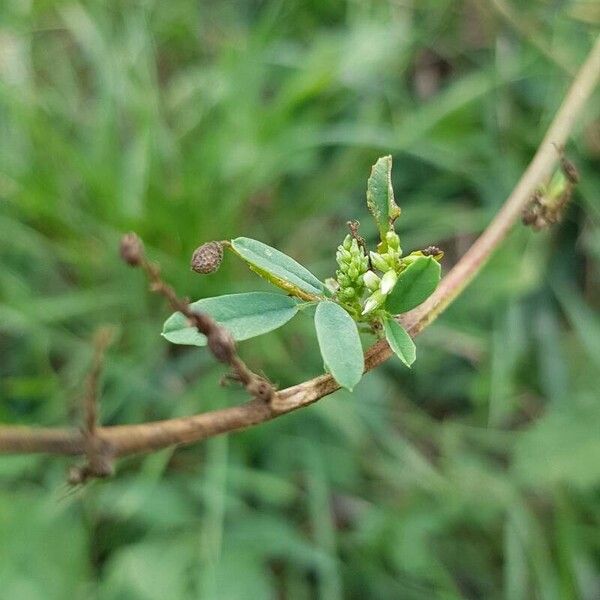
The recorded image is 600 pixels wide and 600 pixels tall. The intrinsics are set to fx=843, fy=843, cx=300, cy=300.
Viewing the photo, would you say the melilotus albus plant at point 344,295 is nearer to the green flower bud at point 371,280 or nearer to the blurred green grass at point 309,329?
the green flower bud at point 371,280

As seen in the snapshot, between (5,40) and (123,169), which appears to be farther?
(5,40)

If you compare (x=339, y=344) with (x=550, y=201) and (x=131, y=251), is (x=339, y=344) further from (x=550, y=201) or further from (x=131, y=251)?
(x=550, y=201)

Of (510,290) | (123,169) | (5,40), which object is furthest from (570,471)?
(5,40)

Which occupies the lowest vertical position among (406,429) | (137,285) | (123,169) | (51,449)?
(406,429)

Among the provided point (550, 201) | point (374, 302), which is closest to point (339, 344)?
point (374, 302)

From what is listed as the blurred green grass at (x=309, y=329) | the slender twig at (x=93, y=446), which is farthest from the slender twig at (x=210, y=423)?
the blurred green grass at (x=309, y=329)

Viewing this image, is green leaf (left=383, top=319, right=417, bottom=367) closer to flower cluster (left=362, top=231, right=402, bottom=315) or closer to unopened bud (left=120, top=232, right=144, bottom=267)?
flower cluster (left=362, top=231, right=402, bottom=315)

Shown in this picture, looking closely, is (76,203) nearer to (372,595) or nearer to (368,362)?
(372,595)
